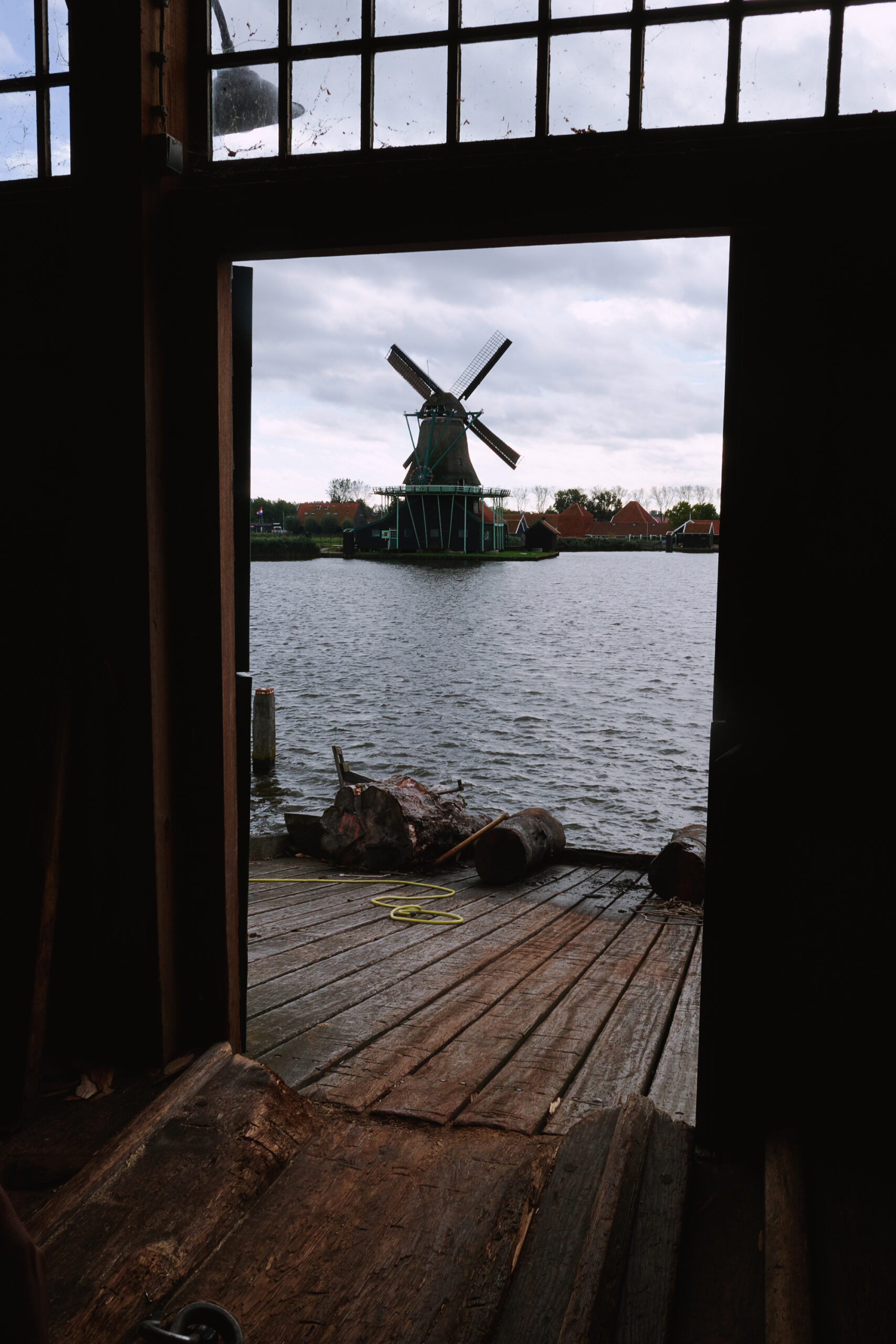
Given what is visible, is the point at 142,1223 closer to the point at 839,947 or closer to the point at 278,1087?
the point at 278,1087

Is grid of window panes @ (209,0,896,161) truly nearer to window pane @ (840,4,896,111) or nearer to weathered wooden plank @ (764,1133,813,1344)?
window pane @ (840,4,896,111)

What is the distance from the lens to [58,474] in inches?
99.7

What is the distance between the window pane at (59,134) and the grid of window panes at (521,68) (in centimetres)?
44

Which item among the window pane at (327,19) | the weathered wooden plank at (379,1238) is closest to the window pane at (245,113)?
the window pane at (327,19)

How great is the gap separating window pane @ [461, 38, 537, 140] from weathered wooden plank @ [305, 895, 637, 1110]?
2.65 meters

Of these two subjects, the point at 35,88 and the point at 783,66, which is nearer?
the point at 783,66

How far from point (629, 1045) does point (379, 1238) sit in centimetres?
149

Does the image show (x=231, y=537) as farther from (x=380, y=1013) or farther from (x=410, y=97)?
(x=380, y=1013)

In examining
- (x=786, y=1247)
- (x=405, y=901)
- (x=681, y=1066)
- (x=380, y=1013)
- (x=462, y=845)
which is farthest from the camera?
(x=462, y=845)

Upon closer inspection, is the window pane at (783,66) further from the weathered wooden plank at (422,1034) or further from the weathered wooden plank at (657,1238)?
the weathered wooden plank at (422,1034)

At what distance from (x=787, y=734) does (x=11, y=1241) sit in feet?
5.94

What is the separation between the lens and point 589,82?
2.19m

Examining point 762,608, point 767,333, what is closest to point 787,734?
point 762,608

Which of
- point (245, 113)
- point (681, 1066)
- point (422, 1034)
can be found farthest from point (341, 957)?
point (245, 113)
